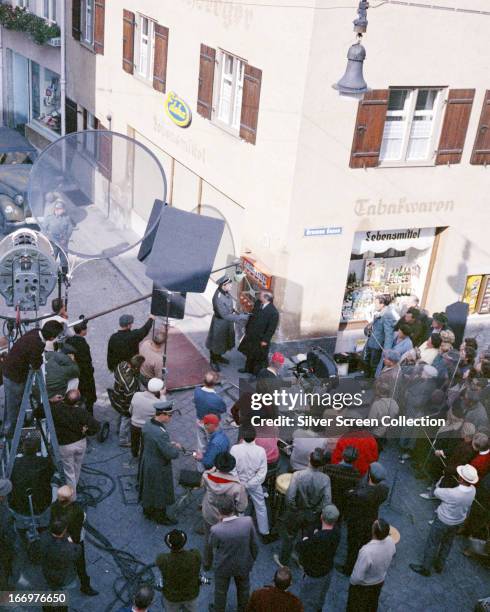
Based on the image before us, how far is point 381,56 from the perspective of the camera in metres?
13.1

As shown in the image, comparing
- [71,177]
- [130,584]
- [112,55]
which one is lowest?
[130,584]

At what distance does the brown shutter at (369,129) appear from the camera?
13344 mm

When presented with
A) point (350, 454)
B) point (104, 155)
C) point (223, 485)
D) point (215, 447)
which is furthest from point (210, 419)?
point (104, 155)

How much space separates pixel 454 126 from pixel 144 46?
26.6 feet

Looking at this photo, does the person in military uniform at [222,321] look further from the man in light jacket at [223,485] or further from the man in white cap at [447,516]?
the man in white cap at [447,516]

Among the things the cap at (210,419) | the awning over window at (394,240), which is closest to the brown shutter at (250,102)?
the awning over window at (394,240)

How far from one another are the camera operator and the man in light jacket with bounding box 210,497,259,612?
45cm

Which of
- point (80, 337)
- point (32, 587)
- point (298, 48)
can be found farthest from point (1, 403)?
point (298, 48)

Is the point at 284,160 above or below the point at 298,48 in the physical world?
below

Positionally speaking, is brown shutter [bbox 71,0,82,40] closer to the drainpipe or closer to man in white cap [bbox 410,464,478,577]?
the drainpipe

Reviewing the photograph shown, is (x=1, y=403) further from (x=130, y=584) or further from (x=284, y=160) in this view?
(x=284, y=160)

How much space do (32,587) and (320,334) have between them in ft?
25.5

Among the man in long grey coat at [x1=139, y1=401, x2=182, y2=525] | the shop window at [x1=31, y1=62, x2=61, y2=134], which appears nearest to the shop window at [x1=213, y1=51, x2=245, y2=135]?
the man in long grey coat at [x1=139, y1=401, x2=182, y2=525]

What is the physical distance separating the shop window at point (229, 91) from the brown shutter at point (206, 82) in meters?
0.17
